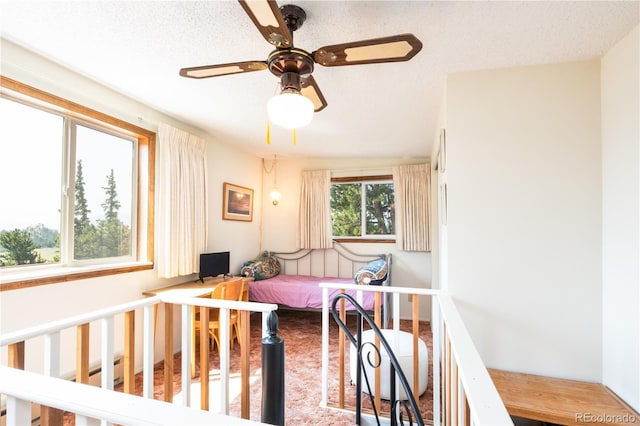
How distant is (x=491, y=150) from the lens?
206 centimetres

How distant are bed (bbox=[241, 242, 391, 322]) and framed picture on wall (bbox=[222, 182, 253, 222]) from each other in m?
0.68

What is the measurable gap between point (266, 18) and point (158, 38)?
0.92 m

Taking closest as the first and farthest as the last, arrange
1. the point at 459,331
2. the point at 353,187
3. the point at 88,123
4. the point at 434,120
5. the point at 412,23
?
the point at 459,331 → the point at 412,23 → the point at 88,123 → the point at 434,120 → the point at 353,187

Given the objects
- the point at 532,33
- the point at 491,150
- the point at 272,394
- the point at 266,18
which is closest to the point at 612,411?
the point at 491,150

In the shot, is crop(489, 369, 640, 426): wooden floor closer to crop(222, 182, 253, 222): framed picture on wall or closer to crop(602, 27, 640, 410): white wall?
crop(602, 27, 640, 410): white wall

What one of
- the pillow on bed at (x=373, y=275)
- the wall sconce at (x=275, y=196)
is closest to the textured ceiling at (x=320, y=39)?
the pillow on bed at (x=373, y=275)

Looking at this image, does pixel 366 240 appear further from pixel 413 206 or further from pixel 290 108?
pixel 290 108

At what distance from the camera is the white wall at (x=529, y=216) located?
193 centimetres

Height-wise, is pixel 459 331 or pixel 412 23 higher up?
pixel 412 23

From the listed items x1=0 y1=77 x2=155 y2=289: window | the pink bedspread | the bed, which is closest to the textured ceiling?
x1=0 y1=77 x2=155 y2=289: window

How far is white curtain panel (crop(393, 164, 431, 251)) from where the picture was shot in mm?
4301

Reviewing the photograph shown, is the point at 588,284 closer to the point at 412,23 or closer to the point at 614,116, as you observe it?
the point at 614,116

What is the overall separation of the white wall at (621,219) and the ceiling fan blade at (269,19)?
1.82m

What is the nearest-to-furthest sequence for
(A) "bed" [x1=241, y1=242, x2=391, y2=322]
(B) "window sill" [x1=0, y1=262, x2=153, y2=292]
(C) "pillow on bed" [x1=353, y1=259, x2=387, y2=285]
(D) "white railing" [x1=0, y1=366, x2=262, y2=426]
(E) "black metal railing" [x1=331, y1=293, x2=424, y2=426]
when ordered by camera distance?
(D) "white railing" [x1=0, y1=366, x2=262, y2=426] < (E) "black metal railing" [x1=331, y1=293, x2=424, y2=426] < (B) "window sill" [x1=0, y1=262, x2=153, y2=292] < (C) "pillow on bed" [x1=353, y1=259, x2=387, y2=285] < (A) "bed" [x1=241, y1=242, x2=391, y2=322]
